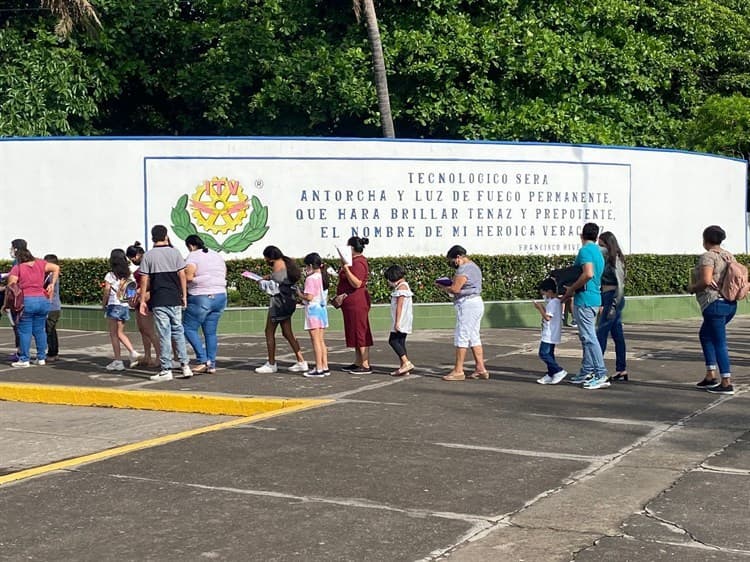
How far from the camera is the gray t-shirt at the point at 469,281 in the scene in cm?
1248

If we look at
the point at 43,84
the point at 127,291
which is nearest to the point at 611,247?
the point at 127,291

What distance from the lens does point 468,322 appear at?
1250 centimetres

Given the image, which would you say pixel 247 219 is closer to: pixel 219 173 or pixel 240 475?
pixel 219 173

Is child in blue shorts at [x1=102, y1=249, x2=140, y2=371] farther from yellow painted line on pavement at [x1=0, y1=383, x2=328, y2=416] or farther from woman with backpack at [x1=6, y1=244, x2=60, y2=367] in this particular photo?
yellow painted line on pavement at [x1=0, y1=383, x2=328, y2=416]

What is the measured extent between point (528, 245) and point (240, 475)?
46.2 ft

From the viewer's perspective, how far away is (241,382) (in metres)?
12.6

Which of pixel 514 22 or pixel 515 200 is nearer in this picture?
pixel 515 200

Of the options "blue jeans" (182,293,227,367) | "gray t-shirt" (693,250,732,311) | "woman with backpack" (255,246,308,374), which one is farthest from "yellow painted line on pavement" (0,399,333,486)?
"gray t-shirt" (693,250,732,311)

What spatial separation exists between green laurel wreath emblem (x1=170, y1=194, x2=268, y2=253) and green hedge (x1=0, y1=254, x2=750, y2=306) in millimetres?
527

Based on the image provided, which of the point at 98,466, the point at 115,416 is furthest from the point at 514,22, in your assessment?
the point at 98,466

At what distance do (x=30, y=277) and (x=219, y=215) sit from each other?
5923mm

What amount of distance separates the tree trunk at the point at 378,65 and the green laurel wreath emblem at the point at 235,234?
381 centimetres

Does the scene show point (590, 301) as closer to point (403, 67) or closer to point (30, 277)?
point (30, 277)

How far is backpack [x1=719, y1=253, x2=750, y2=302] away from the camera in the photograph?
11391mm
